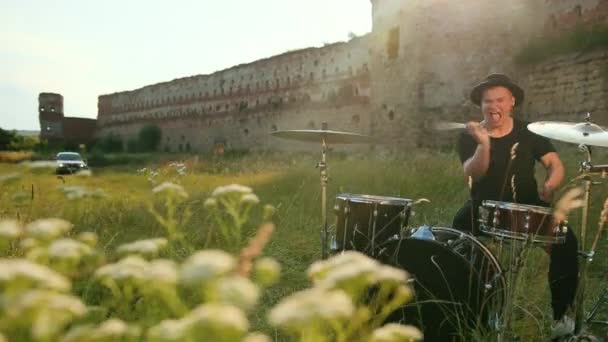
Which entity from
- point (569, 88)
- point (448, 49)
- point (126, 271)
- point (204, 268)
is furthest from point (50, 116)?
point (204, 268)

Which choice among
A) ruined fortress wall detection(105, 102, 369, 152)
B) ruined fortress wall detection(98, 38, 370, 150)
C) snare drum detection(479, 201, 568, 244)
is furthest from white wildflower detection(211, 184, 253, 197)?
ruined fortress wall detection(98, 38, 370, 150)

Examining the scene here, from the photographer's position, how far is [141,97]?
117 feet

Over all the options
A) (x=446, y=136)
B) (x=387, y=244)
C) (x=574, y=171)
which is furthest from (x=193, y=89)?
(x=387, y=244)

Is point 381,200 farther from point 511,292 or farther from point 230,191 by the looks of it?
point 230,191

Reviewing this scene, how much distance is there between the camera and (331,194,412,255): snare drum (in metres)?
2.99

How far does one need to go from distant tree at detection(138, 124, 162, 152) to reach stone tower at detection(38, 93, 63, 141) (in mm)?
7185

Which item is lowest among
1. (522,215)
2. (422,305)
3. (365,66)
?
(422,305)

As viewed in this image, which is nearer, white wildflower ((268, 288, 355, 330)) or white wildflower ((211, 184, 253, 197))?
white wildflower ((268, 288, 355, 330))

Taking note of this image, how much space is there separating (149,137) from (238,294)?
35499 millimetres

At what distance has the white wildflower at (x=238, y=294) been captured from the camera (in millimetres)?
592

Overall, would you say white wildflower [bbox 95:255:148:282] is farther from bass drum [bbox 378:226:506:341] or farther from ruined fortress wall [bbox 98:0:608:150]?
ruined fortress wall [bbox 98:0:608:150]

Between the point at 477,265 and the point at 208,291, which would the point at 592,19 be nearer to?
the point at 477,265

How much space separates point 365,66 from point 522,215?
1694cm

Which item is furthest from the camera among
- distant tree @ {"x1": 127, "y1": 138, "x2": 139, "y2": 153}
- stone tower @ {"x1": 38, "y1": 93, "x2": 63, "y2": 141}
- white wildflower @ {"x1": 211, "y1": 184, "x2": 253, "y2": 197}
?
stone tower @ {"x1": 38, "y1": 93, "x2": 63, "y2": 141}
